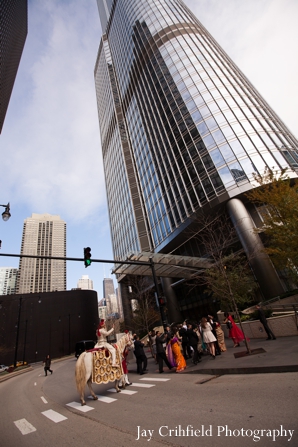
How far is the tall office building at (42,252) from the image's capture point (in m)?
111

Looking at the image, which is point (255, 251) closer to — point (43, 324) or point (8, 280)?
point (43, 324)

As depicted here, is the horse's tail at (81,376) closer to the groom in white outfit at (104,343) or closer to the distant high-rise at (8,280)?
→ the groom in white outfit at (104,343)

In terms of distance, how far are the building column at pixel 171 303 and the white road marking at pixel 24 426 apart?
1305 inches

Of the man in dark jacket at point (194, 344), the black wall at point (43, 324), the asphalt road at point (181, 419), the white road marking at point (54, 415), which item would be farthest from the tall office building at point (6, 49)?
the asphalt road at point (181, 419)

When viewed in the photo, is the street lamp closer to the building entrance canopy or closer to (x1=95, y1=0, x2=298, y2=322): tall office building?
the building entrance canopy

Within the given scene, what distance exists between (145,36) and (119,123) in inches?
940

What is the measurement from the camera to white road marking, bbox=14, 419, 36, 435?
17.9 feet

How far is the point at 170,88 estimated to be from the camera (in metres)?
41.9

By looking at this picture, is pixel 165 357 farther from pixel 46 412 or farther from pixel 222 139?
pixel 222 139

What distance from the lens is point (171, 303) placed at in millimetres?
38062

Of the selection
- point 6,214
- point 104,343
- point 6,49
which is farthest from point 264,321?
point 6,49

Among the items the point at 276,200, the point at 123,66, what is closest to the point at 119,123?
the point at 123,66

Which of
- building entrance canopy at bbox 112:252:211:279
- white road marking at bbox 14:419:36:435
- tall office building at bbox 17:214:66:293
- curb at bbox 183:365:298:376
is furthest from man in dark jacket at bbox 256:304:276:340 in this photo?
tall office building at bbox 17:214:66:293

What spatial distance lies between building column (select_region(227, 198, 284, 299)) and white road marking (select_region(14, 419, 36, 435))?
2230 cm
